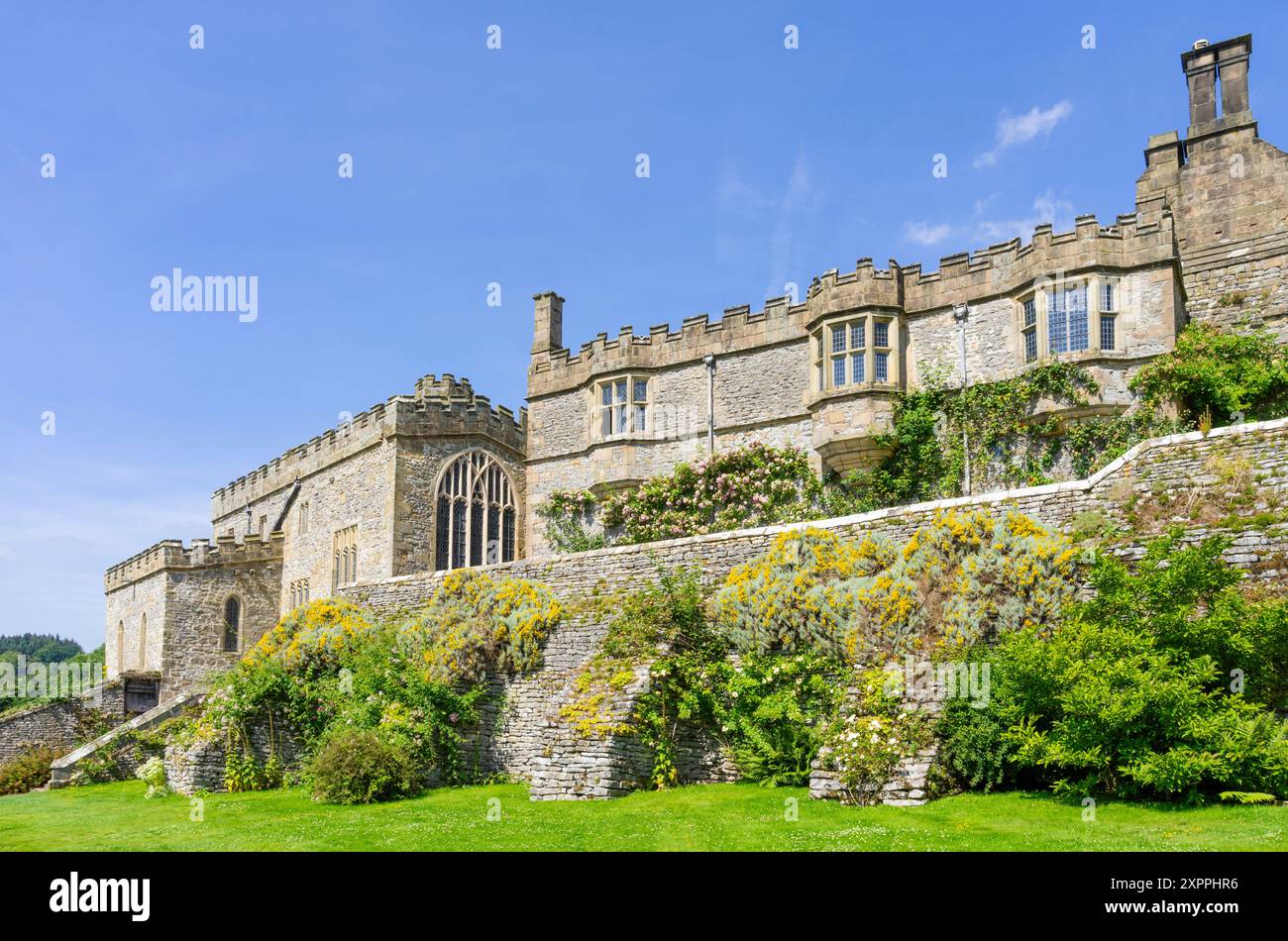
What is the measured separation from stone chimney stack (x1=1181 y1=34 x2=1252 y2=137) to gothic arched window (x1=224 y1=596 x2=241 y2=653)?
34.5 metres

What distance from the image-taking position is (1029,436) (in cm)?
2425

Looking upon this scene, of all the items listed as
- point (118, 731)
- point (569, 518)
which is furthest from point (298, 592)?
point (569, 518)

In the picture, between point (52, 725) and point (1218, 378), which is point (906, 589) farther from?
point (52, 725)

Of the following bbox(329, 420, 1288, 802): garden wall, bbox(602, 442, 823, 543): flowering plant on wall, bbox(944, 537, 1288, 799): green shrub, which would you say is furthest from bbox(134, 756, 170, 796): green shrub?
bbox(944, 537, 1288, 799): green shrub

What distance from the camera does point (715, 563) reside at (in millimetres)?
20438

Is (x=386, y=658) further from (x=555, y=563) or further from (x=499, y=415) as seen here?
(x=499, y=415)

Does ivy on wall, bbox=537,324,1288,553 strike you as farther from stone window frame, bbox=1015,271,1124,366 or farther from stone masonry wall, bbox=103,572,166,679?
stone masonry wall, bbox=103,572,166,679

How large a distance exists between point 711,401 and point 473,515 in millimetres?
9126

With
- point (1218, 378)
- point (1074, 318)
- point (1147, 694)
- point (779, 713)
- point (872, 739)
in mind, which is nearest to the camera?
point (1147, 694)

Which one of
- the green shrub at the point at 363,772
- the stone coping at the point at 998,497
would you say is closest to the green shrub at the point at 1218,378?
the stone coping at the point at 998,497

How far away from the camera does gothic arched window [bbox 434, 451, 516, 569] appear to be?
33656 millimetres
